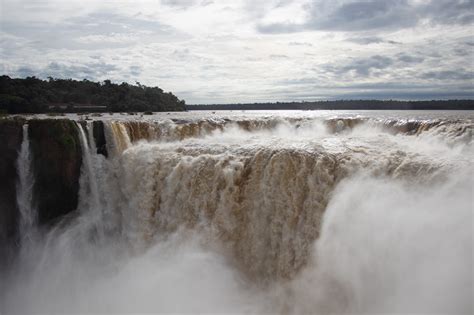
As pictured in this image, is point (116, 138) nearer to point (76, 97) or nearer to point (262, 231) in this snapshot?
point (262, 231)

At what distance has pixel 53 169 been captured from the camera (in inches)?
576

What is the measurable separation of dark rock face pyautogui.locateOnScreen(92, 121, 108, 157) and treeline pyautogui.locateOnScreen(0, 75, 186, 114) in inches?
710

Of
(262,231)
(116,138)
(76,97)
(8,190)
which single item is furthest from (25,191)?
(76,97)

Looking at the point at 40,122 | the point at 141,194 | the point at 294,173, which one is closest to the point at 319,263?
the point at 294,173

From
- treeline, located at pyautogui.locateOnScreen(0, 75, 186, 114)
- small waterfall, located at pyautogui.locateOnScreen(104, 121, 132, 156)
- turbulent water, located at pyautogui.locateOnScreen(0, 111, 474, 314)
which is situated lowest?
turbulent water, located at pyautogui.locateOnScreen(0, 111, 474, 314)

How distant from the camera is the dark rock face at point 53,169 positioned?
14477 millimetres

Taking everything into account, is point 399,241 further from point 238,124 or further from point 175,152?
point 238,124

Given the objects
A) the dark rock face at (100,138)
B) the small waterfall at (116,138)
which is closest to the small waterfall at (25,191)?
the dark rock face at (100,138)

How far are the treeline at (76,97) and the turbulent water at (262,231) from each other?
64.3ft

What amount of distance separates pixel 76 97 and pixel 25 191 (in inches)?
1100

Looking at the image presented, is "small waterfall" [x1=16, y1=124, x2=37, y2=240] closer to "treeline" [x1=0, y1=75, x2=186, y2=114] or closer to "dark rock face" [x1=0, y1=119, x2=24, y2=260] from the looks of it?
"dark rock face" [x1=0, y1=119, x2=24, y2=260]

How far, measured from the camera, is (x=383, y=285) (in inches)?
360

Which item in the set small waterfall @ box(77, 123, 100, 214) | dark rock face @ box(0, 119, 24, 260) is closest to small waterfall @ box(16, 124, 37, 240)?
dark rock face @ box(0, 119, 24, 260)

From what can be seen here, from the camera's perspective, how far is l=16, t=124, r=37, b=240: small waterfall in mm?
14148
